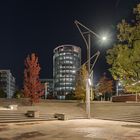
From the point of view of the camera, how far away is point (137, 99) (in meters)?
49.3

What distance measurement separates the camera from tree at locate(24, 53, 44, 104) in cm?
4003

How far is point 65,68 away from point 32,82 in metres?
151

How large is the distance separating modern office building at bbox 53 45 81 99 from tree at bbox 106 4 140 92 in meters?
166

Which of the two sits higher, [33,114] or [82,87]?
[82,87]

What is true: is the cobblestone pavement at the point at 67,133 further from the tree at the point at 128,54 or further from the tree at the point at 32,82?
the tree at the point at 32,82

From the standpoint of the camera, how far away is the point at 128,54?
19984 mm

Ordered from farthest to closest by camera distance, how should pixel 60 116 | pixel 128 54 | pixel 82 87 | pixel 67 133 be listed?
pixel 82 87 → pixel 60 116 → pixel 128 54 → pixel 67 133

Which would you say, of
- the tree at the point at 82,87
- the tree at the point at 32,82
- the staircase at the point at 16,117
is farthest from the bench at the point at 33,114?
the tree at the point at 82,87

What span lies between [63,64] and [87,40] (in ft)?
526

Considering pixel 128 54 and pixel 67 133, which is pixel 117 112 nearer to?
pixel 128 54

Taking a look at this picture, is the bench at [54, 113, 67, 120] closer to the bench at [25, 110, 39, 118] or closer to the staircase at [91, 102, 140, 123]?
the bench at [25, 110, 39, 118]

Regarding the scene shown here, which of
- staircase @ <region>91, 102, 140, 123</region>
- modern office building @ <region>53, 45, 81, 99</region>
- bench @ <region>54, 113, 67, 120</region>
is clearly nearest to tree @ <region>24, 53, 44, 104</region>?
staircase @ <region>91, 102, 140, 123</region>

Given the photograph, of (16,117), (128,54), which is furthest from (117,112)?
(128,54)

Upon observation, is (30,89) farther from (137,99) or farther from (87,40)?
(137,99)
